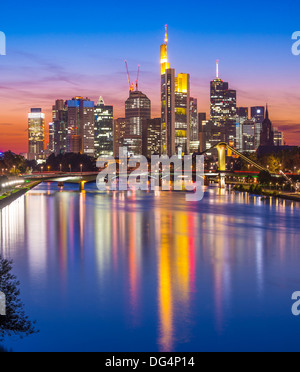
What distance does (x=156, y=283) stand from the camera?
2167 cm

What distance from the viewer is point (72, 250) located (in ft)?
98.0

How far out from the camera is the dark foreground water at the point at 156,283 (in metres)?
15.2

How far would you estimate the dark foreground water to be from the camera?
49.8 feet

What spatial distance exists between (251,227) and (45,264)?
69.0 feet
